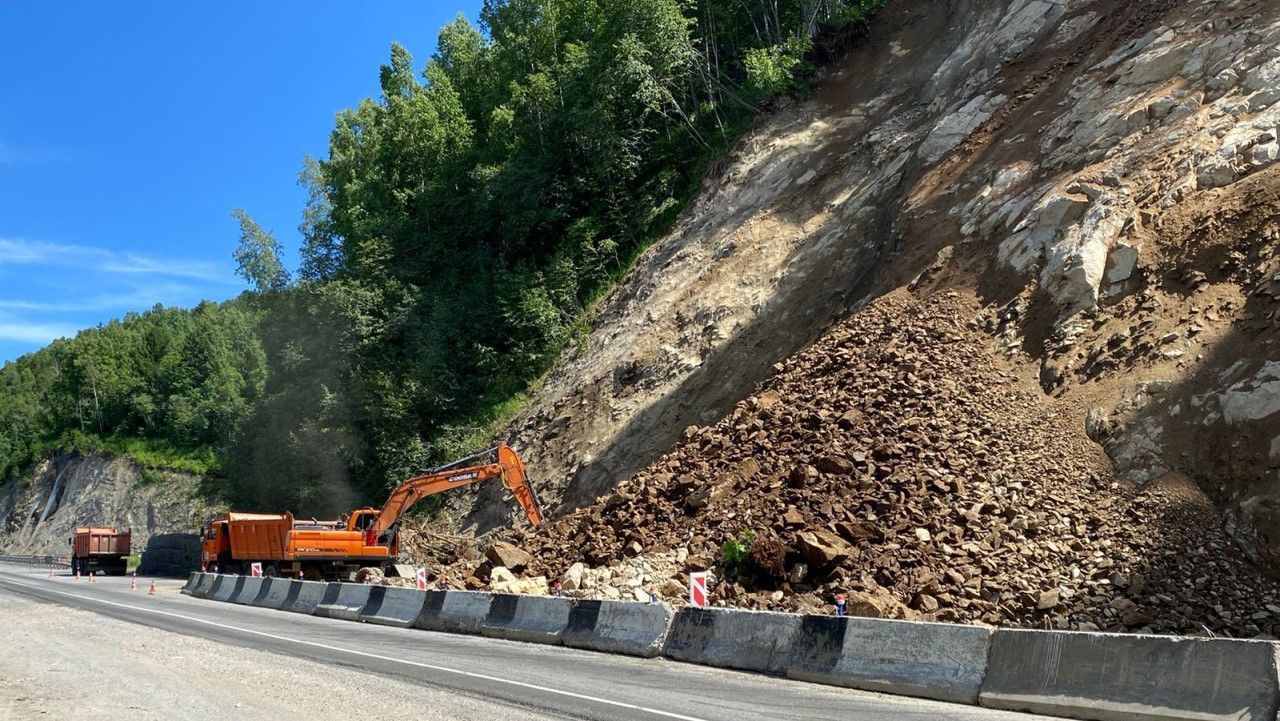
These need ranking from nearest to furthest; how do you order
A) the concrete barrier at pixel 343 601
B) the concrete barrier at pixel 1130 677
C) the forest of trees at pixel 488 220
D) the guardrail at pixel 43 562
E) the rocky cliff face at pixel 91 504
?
the concrete barrier at pixel 1130 677 → the concrete barrier at pixel 343 601 → the forest of trees at pixel 488 220 → the guardrail at pixel 43 562 → the rocky cliff face at pixel 91 504

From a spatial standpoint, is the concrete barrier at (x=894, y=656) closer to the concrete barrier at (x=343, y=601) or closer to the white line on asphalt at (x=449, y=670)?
the white line on asphalt at (x=449, y=670)

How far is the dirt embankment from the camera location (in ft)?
43.3

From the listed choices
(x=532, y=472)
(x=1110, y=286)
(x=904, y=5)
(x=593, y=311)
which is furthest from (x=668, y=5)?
(x=1110, y=286)

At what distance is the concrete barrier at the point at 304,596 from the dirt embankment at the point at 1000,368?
16.1 feet

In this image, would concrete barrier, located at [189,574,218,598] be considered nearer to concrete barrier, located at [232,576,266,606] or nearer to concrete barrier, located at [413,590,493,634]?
concrete barrier, located at [232,576,266,606]

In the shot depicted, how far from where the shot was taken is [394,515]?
26500 mm

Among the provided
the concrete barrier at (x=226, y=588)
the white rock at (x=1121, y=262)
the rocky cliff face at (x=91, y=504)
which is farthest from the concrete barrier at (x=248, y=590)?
the rocky cliff face at (x=91, y=504)

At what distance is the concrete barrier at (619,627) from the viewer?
43.9 feet

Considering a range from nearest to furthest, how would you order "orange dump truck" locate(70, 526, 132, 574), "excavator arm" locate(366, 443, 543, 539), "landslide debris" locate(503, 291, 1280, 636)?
"landslide debris" locate(503, 291, 1280, 636) < "excavator arm" locate(366, 443, 543, 539) < "orange dump truck" locate(70, 526, 132, 574)

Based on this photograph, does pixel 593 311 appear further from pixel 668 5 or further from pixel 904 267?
pixel 904 267

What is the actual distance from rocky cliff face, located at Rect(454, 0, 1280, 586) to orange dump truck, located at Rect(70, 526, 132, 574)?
22.9 meters

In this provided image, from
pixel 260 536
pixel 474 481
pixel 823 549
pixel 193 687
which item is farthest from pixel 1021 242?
pixel 260 536

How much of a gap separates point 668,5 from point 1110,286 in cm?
2208

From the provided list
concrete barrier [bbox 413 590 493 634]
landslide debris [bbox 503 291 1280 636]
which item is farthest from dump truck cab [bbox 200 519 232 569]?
concrete barrier [bbox 413 590 493 634]
